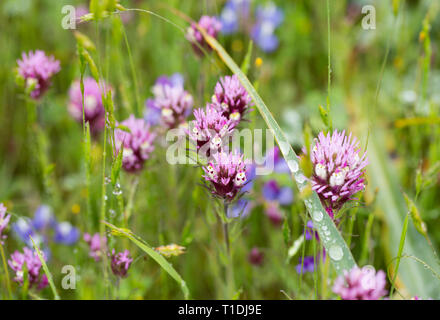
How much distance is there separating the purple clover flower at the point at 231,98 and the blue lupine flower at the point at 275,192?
0.59 metres

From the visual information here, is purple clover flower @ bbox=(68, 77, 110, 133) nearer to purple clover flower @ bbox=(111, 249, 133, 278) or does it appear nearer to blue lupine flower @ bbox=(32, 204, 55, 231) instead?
blue lupine flower @ bbox=(32, 204, 55, 231)

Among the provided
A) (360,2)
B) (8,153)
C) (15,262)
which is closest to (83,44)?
(15,262)

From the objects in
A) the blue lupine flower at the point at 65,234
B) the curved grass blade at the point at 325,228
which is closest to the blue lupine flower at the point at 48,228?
the blue lupine flower at the point at 65,234

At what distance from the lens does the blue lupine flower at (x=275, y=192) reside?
5.10ft

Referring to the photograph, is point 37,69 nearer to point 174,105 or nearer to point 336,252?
point 174,105

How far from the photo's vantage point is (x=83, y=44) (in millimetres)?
853

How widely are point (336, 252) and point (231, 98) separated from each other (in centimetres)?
37

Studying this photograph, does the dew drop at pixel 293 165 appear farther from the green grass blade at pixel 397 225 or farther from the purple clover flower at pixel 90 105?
the purple clover flower at pixel 90 105

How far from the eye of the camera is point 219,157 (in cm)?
88

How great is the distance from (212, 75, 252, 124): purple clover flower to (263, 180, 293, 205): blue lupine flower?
59 cm

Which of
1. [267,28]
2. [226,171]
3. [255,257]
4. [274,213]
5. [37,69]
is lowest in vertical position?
[255,257]

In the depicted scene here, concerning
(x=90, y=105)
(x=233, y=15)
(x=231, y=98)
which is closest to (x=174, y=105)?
(x=231, y=98)

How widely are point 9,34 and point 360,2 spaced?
1.64 m

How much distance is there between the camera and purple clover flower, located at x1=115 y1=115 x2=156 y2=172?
3.78 feet
